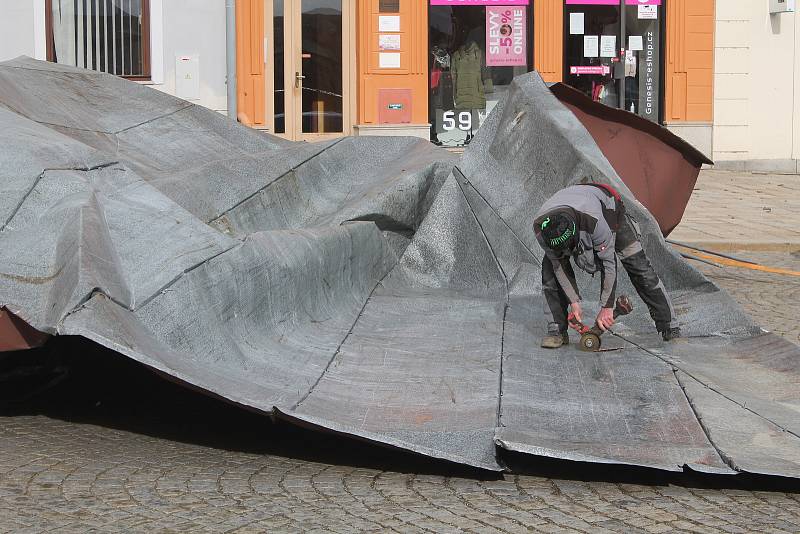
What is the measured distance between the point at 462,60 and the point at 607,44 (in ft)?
7.61

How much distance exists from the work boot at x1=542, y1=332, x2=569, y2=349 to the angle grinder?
0.10 meters

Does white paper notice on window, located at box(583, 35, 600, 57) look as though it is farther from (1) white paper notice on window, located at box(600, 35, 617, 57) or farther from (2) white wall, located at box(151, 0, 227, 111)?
(2) white wall, located at box(151, 0, 227, 111)

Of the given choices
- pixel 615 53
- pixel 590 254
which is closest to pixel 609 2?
pixel 615 53

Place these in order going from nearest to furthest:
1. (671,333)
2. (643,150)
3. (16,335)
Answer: (16,335), (671,333), (643,150)

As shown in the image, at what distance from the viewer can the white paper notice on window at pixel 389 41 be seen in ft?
65.0

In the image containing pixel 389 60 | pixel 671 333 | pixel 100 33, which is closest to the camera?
pixel 671 333

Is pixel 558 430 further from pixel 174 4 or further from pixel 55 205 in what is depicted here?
pixel 174 4

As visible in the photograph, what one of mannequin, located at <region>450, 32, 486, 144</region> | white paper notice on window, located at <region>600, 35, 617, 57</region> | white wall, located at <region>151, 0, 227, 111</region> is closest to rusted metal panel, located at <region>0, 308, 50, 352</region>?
white wall, located at <region>151, 0, 227, 111</region>

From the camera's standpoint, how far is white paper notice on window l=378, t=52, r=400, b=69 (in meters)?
19.8

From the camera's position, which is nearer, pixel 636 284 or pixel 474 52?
pixel 636 284

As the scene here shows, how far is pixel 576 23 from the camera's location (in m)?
20.0

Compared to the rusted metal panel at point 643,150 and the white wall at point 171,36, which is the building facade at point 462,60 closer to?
the white wall at point 171,36

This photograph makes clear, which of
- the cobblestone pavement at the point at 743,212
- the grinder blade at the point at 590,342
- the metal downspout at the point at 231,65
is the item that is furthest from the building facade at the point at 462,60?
the grinder blade at the point at 590,342

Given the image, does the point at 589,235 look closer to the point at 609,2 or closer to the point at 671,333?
the point at 671,333
